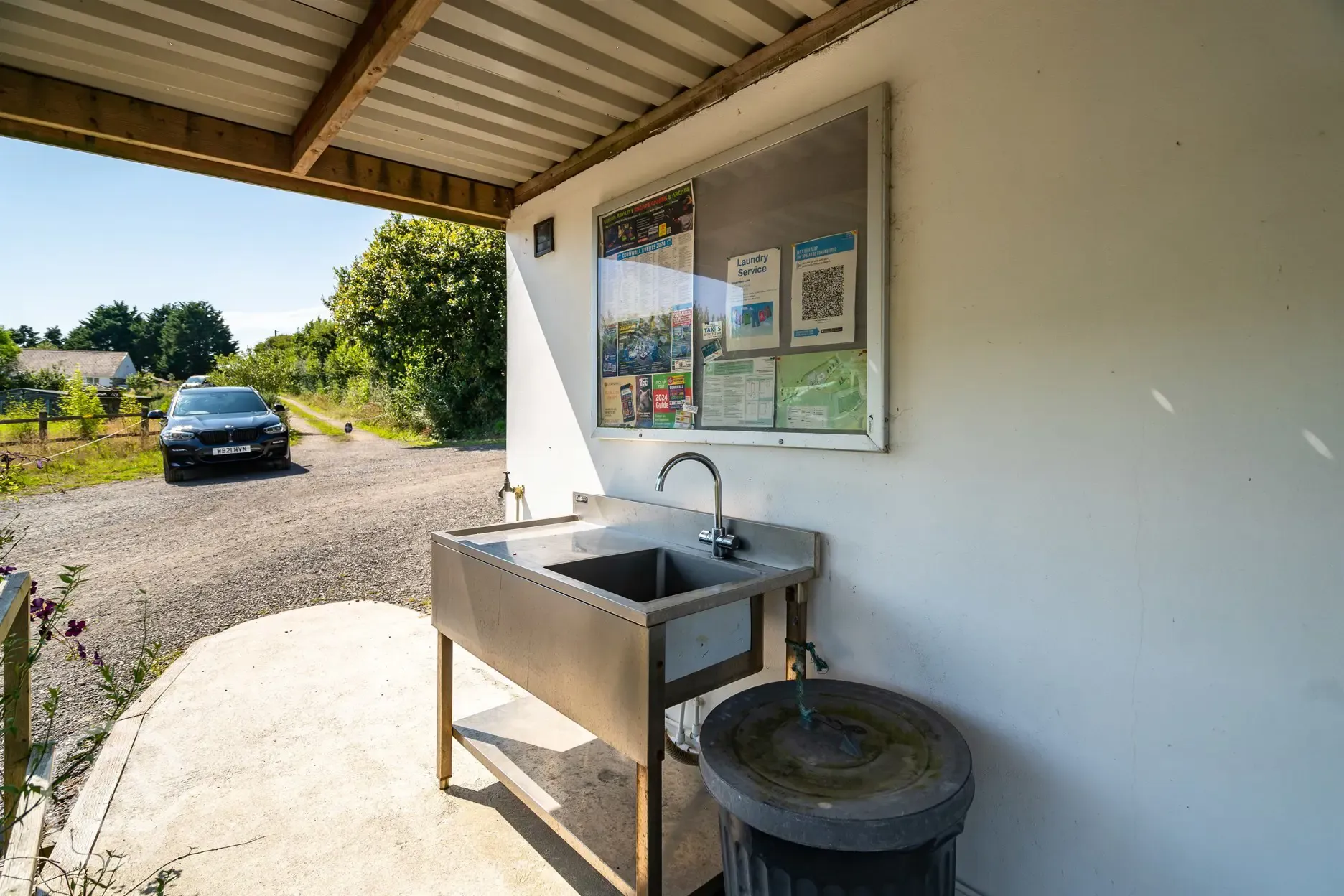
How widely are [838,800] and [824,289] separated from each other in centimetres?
124

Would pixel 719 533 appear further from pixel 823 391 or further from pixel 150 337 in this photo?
pixel 150 337

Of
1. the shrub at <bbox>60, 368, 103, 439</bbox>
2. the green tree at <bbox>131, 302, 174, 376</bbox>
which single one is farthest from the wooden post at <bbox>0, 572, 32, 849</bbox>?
the green tree at <bbox>131, 302, 174, 376</bbox>

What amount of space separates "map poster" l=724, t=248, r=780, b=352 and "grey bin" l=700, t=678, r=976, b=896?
1085 mm

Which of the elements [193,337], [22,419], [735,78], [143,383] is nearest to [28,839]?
[735,78]

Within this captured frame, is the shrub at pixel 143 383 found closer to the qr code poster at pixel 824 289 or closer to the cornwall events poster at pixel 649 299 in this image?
the cornwall events poster at pixel 649 299

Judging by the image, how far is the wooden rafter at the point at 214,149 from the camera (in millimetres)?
1913

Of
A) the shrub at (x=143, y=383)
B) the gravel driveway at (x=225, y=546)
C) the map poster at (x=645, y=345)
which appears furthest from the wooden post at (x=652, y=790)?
the shrub at (x=143, y=383)

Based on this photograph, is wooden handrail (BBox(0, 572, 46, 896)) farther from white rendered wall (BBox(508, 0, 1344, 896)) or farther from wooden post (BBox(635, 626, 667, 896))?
white rendered wall (BBox(508, 0, 1344, 896))

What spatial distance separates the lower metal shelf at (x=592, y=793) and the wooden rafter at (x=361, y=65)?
7.21ft

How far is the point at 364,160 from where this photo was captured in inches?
103

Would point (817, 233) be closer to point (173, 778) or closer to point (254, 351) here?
point (173, 778)

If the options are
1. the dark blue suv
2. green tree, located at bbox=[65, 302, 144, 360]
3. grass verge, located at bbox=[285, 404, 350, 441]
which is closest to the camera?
the dark blue suv

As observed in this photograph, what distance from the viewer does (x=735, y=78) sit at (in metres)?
1.81

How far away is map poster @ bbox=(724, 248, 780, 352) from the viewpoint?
1.72 meters
